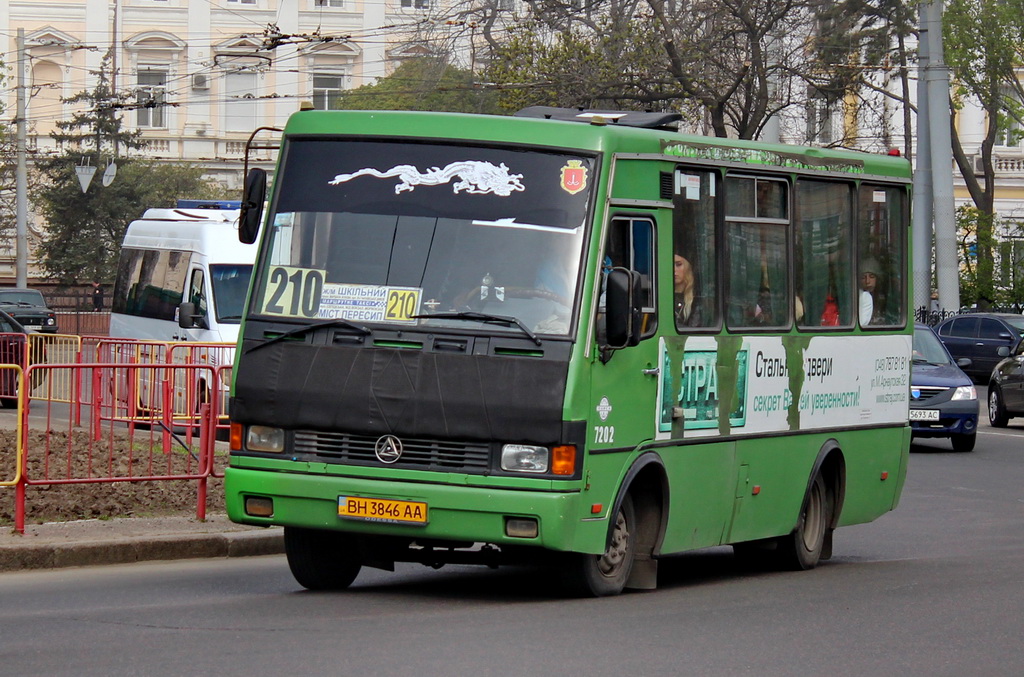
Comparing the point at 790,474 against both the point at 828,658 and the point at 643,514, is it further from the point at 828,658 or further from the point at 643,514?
the point at 828,658

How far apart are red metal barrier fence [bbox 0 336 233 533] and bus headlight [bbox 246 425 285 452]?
7.95 feet

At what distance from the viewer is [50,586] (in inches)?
390

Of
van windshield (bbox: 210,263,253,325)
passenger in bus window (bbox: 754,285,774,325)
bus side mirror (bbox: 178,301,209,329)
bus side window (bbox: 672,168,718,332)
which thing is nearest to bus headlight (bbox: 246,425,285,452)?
bus side window (bbox: 672,168,718,332)

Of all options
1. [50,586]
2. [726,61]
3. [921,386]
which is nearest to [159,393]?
[50,586]

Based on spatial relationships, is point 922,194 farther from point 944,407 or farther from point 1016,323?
point 944,407

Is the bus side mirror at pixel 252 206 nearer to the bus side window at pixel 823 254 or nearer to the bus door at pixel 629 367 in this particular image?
the bus door at pixel 629 367

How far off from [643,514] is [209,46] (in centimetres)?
6734

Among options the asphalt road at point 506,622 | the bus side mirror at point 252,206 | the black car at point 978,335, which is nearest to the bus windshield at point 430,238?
the bus side mirror at point 252,206

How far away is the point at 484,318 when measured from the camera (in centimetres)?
897

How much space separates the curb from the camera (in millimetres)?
10531

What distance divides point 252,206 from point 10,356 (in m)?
11.5

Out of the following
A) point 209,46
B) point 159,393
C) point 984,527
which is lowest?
point 984,527

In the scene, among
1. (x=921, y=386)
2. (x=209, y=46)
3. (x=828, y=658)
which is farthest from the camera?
(x=209, y=46)

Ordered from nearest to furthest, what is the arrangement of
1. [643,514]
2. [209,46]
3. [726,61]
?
[643,514] → [726,61] → [209,46]
